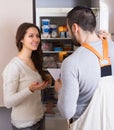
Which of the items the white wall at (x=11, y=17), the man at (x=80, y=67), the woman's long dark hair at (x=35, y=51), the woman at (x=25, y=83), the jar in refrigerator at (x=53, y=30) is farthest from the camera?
the jar in refrigerator at (x=53, y=30)

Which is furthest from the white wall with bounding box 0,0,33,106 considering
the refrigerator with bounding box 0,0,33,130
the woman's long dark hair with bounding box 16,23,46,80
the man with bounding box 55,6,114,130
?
the man with bounding box 55,6,114,130

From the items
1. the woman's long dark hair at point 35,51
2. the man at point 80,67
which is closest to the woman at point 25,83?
the woman's long dark hair at point 35,51

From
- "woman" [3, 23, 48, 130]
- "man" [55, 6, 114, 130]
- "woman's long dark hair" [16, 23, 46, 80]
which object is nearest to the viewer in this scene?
"man" [55, 6, 114, 130]

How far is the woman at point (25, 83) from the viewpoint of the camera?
4.77 ft

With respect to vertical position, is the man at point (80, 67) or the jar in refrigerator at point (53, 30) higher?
the jar in refrigerator at point (53, 30)

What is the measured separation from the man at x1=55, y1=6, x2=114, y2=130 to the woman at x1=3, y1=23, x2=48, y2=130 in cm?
34

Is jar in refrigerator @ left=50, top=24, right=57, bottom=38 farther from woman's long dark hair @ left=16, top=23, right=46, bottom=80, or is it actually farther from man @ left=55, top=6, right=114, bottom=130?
man @ left=55, top=6, right=114, bottom=130

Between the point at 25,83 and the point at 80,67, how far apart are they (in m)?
0.51

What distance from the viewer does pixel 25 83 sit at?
1516 mm

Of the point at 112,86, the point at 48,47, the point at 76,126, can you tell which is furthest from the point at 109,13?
the point at 76,126

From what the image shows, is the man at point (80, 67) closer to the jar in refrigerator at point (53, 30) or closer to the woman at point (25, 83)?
the woman at point (25, 83)

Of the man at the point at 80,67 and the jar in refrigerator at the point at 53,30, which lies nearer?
the man at the point at 80,67

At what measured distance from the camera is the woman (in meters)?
1.45

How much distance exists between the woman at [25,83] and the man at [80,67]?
34 cm
